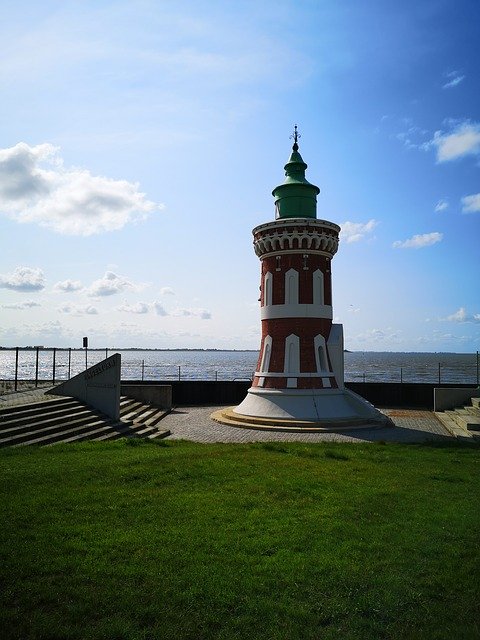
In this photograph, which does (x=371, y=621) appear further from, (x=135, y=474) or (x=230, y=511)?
(x=135, y=474)

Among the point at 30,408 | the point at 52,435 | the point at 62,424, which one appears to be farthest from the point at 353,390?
the point at 52,435

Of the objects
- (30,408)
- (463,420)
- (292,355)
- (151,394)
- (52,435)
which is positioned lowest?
(52,435)

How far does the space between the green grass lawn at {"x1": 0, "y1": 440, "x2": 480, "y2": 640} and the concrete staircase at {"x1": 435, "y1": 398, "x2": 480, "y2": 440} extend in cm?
783

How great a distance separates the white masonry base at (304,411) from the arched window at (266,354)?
3.73 ft

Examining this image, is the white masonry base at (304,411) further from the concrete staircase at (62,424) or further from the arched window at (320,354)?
the concrete staircase at (62,424)

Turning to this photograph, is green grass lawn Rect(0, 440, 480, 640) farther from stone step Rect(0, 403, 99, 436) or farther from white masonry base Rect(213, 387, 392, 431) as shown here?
white masonry base Rect(213, 387, 392, 431)

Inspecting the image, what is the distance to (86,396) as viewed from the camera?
20.7 meters

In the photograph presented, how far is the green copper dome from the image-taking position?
24.9 metres

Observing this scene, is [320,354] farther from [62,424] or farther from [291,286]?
[62,424]

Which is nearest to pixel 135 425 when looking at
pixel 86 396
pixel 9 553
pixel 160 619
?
pixel 86 396

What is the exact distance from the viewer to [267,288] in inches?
985

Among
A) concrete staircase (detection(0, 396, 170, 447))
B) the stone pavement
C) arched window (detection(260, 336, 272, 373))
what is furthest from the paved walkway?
arched window (detection(260, 336, 272, 373))

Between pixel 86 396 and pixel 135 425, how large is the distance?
102 inches

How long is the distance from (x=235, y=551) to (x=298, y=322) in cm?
1771
